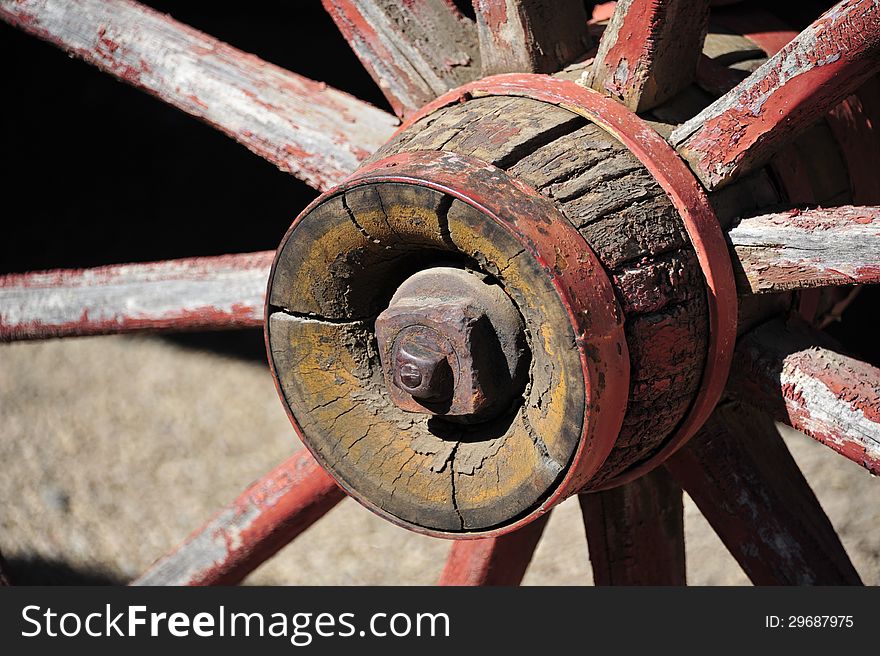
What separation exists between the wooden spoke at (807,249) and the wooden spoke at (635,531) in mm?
411

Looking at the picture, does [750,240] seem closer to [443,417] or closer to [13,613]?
[443,417]

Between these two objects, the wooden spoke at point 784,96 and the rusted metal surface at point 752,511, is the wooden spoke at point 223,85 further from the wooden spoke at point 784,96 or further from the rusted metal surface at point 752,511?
the rusted metal surface at point 752,511

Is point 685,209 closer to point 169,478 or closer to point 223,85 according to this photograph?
point 223,85

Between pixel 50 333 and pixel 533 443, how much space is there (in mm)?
876

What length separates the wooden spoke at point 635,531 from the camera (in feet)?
4.57

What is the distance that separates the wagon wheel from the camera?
3.30 ft

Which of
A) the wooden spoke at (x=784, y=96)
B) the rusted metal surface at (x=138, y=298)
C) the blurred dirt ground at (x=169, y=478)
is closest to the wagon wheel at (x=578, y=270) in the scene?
the wooden spoke at (x=784, y=96)

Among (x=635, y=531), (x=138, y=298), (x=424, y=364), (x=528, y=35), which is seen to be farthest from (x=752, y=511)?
(x=138, y=298)

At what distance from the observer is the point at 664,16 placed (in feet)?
3.59

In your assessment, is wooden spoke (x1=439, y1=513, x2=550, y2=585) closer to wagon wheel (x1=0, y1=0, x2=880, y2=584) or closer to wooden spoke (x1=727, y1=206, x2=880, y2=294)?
wagon wheel (x1=0, y1=0, x2=880, y2=584)

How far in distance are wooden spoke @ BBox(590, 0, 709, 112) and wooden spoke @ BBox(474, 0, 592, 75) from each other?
10 cm

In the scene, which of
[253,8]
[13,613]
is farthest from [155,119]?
[13,613]

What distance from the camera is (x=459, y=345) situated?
3.40 feet

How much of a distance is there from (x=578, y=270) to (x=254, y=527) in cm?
73
